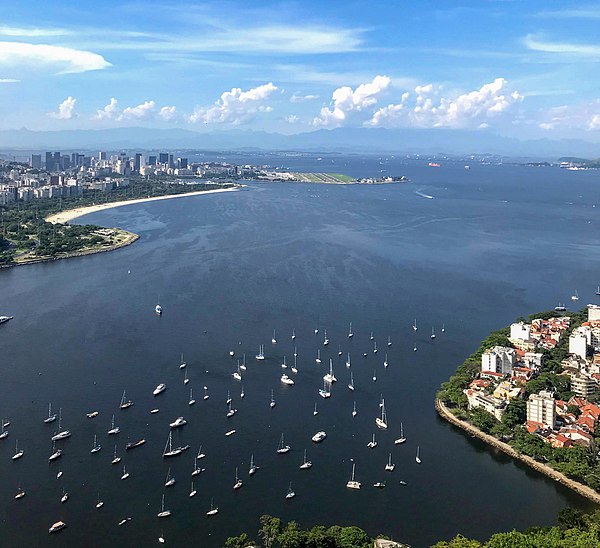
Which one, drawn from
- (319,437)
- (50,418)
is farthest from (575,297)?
(50,418)

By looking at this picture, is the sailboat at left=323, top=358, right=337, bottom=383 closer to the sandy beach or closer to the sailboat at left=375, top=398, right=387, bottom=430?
the sailboat at left=375, top=398, right=387, bottom=430

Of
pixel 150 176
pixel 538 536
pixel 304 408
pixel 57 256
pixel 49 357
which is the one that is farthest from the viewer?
pixel 150 176

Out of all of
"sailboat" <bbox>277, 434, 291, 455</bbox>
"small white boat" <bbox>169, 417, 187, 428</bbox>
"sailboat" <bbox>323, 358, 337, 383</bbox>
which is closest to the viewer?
"sailboat" <bbox>277, 434, 291, 455</bbox>

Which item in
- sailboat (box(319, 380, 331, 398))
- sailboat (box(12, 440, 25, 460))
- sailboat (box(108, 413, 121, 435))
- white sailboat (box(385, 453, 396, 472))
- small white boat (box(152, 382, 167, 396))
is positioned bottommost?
white sailboat (box(385, 453, 396, 472))

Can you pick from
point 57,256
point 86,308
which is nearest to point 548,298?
point 86,308

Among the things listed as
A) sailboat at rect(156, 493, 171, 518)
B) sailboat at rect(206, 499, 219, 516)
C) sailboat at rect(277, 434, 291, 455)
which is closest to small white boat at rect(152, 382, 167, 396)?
sailboat at rect(277, 434, 291, 455)

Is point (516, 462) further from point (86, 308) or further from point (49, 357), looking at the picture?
point (86, 308)
